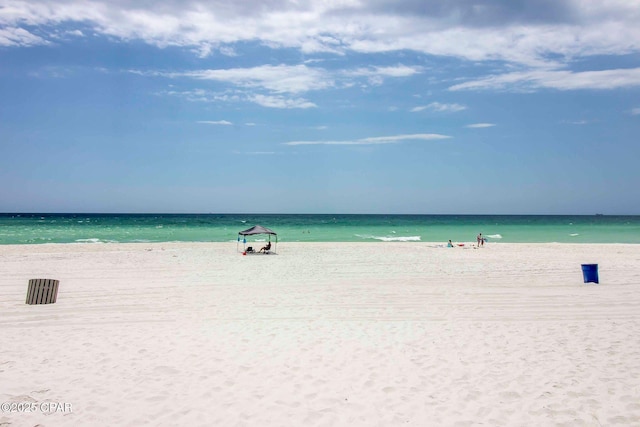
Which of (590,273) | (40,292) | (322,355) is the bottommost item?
(322,355)

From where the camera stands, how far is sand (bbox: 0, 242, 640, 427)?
496 cm

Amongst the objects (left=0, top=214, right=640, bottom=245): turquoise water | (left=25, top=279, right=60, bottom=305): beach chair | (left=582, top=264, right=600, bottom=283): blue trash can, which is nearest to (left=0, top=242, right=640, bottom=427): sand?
(left=25, top=279, right=60, bottom=305): beach chair

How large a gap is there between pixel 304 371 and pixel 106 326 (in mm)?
4535

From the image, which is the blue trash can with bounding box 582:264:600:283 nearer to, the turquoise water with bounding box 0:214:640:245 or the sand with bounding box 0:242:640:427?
the sand with bounding box 0:242:640:427

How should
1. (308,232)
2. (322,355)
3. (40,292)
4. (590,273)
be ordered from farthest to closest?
(308,232)
(590,273)
(40,292)
(322,355)

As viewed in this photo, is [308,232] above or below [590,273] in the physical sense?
below

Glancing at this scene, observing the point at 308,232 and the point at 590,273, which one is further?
the point at 308,232

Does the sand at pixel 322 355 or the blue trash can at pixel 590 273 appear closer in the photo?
the sand at pixel 322 355

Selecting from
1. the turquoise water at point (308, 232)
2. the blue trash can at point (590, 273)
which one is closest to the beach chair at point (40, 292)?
the blue trash can at point (590, 273)

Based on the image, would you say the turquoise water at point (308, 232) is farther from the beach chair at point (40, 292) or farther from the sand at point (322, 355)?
the sand at point (322, 355)

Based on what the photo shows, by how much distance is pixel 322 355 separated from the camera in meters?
6.82

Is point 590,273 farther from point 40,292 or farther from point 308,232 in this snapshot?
point 308,232

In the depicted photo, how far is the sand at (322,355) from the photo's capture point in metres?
4.96

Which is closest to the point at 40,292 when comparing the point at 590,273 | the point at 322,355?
the point at 322,355
